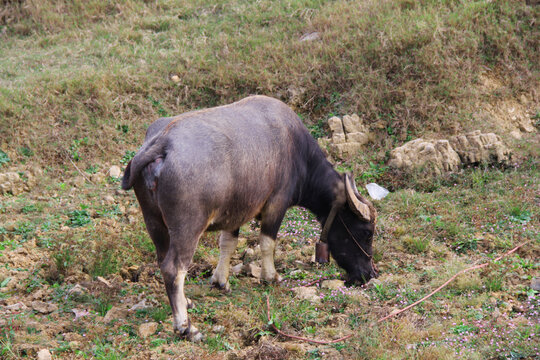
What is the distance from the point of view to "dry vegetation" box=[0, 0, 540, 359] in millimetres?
3857

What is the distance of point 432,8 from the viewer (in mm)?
8289

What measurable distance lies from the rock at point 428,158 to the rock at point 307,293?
8.30ft

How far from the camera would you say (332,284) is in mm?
4719

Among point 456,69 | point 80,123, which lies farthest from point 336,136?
point 80,123

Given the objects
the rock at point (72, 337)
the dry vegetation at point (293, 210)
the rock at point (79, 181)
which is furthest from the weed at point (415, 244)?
the rock at point (79, 181)

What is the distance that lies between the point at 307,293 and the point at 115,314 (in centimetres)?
153

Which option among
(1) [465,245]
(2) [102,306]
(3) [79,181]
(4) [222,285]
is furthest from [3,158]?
(1) [465,245]

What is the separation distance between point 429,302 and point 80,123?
5.06 m

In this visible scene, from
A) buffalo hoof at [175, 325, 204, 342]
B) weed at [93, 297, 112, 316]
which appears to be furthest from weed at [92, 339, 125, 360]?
weed at [93, 297, 112, 316]

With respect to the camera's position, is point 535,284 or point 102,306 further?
point 535,284

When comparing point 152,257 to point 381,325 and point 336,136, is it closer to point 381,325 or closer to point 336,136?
point 381,325

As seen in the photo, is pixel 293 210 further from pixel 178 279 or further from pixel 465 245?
pixel 178 279

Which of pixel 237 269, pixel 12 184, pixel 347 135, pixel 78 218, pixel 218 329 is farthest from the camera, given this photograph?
pixel 347 135

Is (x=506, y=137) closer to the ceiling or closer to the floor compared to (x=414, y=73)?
closer to the floor
